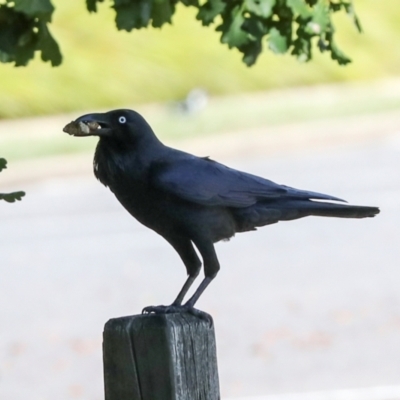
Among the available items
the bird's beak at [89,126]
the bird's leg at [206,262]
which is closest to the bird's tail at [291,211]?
the bird's leg at [206,262]

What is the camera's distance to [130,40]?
17.5 m

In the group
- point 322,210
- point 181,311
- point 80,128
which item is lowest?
point 181,311

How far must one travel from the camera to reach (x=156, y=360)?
7.72ft

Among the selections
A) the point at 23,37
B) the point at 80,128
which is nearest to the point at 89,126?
the point at 80,128

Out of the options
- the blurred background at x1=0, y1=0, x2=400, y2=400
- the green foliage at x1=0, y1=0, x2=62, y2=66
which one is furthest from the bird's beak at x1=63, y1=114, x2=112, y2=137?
the blurred background at x1=0, y1=0, x2=400, y2=400

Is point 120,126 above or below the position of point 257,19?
below

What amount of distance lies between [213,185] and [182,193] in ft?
0.30

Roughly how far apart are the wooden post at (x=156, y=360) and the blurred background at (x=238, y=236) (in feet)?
12.4

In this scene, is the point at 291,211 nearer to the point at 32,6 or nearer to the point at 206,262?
the point at 206,262

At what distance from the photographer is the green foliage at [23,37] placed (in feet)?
10.7

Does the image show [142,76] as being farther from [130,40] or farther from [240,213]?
[240,213]

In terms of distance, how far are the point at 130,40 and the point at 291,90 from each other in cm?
290

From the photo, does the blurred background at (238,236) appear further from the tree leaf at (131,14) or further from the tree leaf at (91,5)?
the tree leaf at (131,14)

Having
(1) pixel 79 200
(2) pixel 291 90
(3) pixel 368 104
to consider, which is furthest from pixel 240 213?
(2) pixel 291 90
